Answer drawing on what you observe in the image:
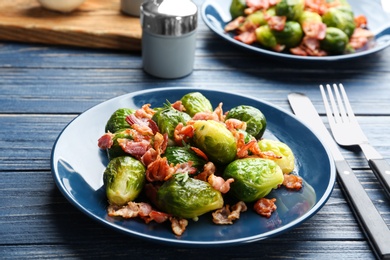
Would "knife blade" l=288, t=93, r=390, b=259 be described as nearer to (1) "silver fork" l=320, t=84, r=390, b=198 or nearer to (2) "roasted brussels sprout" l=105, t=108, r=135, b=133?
(1) "silver fork" l=320, t=84, r=390, b=198

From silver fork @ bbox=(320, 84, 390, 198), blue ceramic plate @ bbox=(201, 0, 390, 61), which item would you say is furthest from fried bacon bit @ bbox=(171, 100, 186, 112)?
blue ceramic plate @ bbox=(201, 0, 390, 61)

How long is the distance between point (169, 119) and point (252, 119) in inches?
8.6

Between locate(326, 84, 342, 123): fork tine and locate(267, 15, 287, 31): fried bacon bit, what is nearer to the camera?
locate(326, 84, 342, 123): fork tine

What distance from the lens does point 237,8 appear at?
2.30m

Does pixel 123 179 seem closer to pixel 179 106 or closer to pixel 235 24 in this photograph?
pixel 179 106

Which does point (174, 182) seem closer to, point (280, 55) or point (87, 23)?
point (280, 55)

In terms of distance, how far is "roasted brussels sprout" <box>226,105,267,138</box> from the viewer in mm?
1492

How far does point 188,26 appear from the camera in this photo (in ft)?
6.46

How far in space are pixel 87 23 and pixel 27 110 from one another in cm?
61

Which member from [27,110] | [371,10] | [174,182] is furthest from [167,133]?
[371,10]

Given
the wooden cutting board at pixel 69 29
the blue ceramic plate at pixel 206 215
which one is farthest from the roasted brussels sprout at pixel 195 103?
the wooden cutting board at pixel 69 29

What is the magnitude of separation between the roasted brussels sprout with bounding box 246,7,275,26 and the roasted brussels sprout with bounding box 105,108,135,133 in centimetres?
84

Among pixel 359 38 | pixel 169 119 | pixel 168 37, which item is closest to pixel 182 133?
pixel 169 119

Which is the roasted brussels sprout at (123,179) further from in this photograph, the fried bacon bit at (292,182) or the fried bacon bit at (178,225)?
the fried bacon bit at (292,182)
